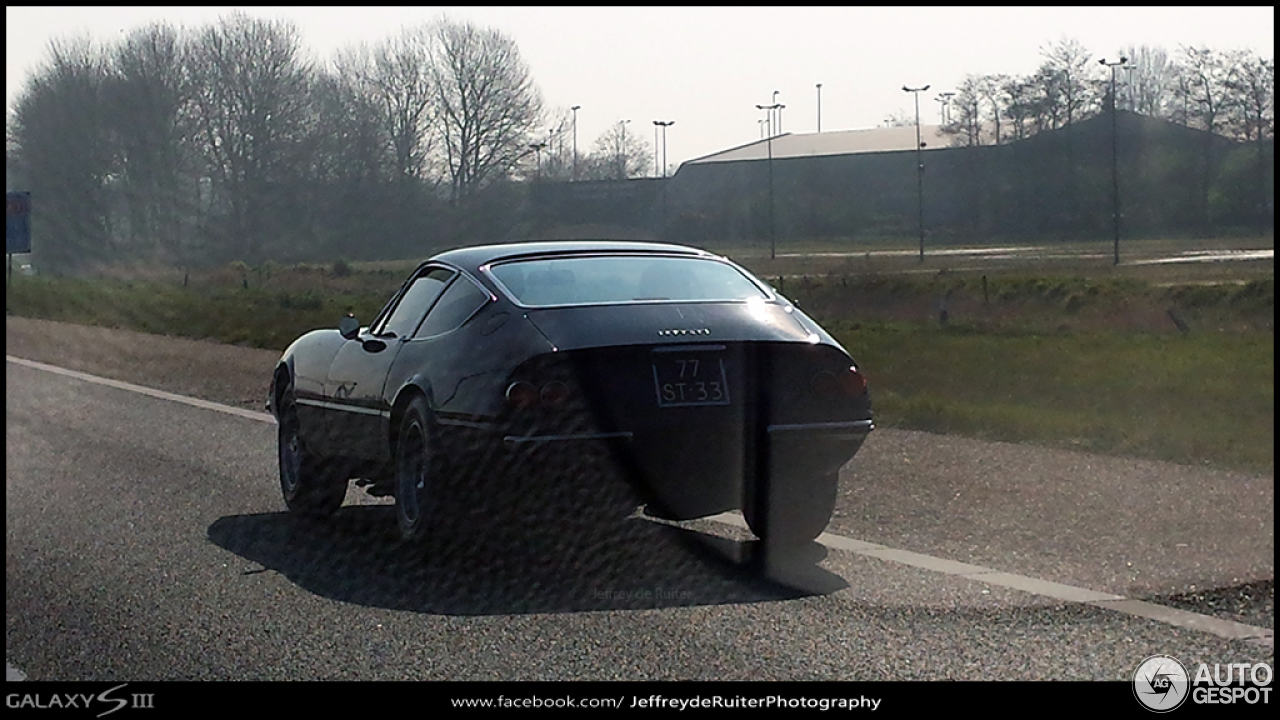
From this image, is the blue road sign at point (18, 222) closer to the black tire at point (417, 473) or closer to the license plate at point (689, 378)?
the black tire at point (417, 473)

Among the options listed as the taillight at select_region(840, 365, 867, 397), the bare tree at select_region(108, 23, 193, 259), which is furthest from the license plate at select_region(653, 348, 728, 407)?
the bare tree at select_region(108, 23, 193, 259)

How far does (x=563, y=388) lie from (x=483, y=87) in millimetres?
20478

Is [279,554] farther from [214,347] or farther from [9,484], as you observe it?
[214,347]

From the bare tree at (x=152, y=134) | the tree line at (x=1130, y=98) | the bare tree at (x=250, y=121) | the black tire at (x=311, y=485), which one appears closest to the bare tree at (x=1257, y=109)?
the tree line at (x=1130, y=98)

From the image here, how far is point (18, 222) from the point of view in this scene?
31.8 metres

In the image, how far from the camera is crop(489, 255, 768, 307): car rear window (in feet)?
22.5

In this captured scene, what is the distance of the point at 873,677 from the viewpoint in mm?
4867

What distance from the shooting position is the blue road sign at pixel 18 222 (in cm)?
3162

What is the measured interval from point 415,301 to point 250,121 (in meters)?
25.0

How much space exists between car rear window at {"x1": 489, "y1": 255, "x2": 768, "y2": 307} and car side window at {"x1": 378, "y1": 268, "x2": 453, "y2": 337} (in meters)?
0.43
